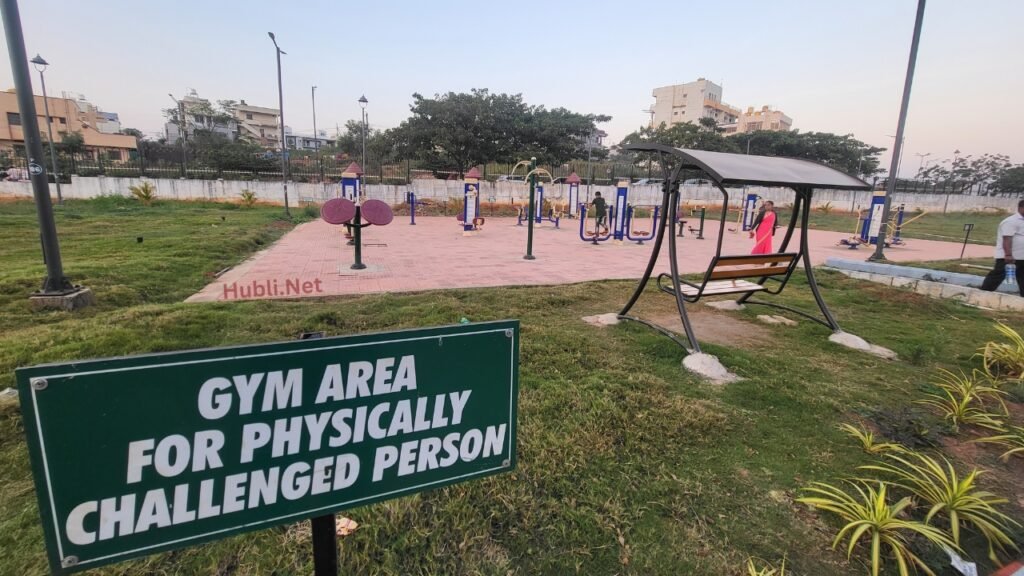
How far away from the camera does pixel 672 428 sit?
2801 millimetres

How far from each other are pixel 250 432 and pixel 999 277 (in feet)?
28.4

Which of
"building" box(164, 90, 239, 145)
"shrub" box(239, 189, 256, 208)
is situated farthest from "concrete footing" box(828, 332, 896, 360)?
"building" box(164, 90, 239, 145)

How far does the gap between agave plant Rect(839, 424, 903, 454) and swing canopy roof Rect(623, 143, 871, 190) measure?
67.7 inches

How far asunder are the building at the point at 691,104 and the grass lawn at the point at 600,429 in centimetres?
8410

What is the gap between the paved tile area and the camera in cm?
659

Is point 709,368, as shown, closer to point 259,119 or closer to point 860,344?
point 860,344

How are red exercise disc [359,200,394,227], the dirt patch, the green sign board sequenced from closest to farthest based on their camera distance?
the green sign board
the dirt patch
red exercise disc [359,200,394,227]

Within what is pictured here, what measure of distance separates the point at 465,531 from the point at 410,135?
30.4m

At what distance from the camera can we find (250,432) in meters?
1.06

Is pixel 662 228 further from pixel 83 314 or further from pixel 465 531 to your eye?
pixel 83 314

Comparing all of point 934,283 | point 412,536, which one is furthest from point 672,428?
point 934,283

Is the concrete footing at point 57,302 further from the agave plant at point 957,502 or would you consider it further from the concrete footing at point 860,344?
the concrete footing at point 860,344

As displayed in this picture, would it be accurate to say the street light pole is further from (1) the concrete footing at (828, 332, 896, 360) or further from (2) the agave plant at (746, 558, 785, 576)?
(1) the concrete footing at (828, 332, 896, 360)

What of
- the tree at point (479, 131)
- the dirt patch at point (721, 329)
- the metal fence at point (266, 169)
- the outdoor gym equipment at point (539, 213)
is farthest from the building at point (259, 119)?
the dirt patch at point (721, 329)
